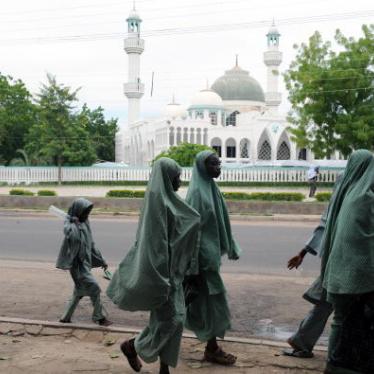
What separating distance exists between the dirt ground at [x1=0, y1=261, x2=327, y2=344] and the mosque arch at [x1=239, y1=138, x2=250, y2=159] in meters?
40.9

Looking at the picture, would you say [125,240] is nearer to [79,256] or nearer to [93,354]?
[79,256]

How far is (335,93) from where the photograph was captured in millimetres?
24297

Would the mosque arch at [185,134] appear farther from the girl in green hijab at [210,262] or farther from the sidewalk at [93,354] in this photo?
the girl in green hijab at [210,262]

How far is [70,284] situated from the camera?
22.7 feet

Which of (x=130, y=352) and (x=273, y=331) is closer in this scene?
(x=130, y=352)

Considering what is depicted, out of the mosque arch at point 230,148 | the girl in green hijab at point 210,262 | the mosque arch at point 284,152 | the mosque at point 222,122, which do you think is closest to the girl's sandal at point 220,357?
the girl in green hijab at point 210,262

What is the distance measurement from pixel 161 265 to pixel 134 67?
155 ft

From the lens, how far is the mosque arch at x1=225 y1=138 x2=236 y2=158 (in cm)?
4753

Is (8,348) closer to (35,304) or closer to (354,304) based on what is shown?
(35,304)

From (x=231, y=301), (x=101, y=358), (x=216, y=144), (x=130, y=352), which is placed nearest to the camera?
(x=130, y=352)

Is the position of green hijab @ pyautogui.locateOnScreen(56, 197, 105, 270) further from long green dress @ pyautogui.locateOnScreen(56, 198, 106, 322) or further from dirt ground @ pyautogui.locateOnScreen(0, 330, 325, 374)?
dirt ground @ pyautogui.locateOnScreen(0, 330, 325, 374)

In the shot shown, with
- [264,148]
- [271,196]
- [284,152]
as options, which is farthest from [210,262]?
[284,152]

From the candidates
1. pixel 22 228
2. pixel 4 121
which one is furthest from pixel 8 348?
pixel 4 121

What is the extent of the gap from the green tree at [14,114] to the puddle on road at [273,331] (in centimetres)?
3219
